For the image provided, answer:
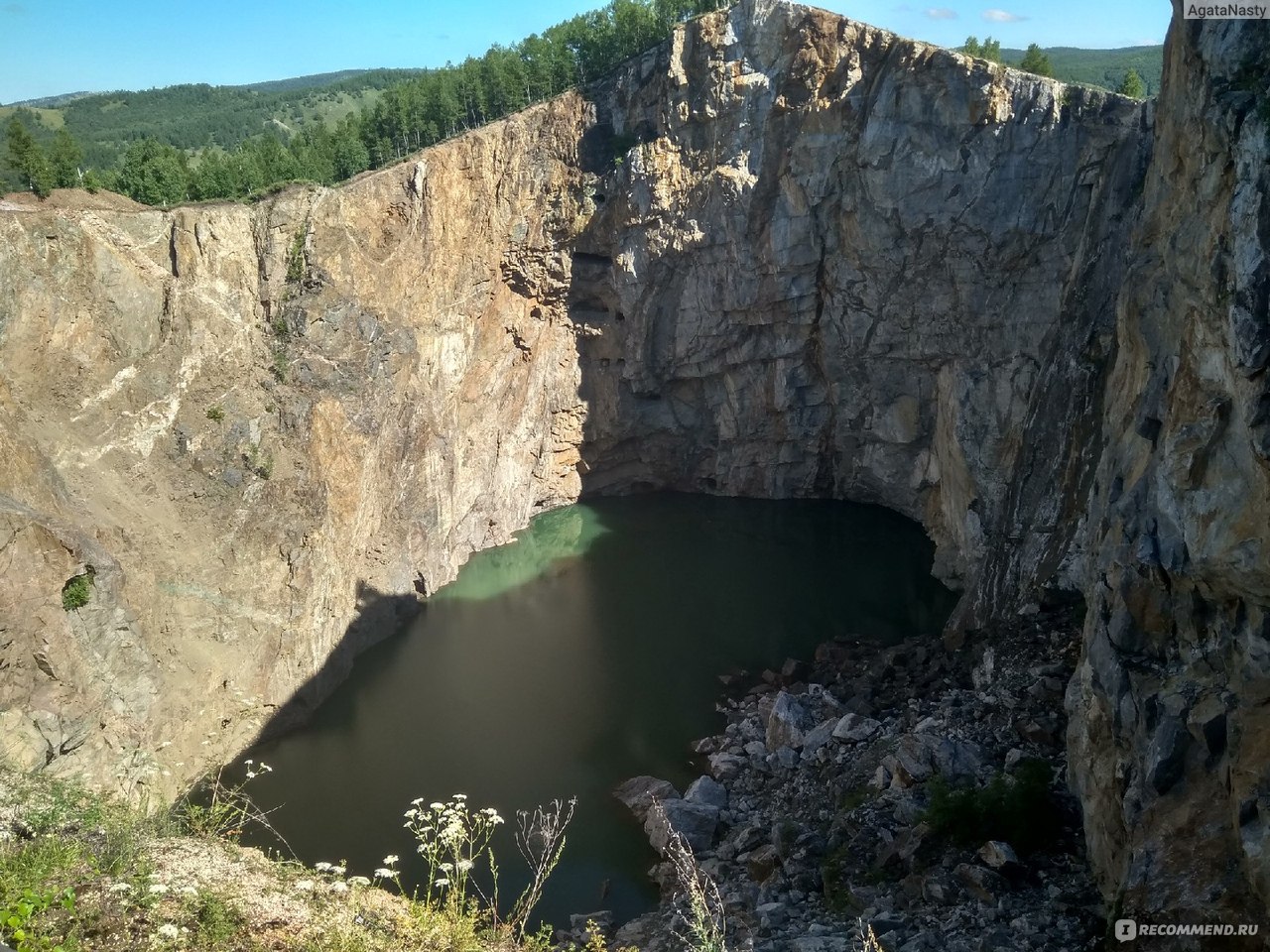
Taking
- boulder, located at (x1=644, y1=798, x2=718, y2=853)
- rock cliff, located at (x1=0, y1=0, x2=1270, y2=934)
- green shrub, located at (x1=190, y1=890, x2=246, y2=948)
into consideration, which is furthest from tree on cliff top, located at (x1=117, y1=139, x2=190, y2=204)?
green shrub, located at (x1=190, y1=890, x2=246, y2=948)

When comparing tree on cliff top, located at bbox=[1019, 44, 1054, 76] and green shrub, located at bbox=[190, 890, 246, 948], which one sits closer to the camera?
green shrub, located at bbox=[190, 890, 246, 948]

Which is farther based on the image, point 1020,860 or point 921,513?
point 921,513

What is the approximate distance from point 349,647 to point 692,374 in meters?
14.0

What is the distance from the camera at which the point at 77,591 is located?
1564 centimetres

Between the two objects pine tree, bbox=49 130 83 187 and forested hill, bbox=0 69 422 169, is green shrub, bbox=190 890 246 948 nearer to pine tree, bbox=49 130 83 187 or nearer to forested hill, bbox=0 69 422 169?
pine tree, bbox=49 130 83 187

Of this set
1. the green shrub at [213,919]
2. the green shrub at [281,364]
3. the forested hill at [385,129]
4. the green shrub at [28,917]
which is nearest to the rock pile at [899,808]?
the green shrub at [213,919]

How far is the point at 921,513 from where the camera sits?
28688mm

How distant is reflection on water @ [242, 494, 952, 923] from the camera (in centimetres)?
1664

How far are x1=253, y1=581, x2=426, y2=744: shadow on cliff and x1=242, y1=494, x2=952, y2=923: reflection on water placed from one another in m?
0.27

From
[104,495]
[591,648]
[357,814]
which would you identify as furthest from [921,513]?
[104,495]

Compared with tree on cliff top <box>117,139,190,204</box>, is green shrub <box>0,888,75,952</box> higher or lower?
lower

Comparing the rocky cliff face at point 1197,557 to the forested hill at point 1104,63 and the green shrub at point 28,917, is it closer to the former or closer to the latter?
the green shrub at point 28,917

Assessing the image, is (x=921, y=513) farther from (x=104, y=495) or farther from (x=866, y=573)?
(x=104, y=495)

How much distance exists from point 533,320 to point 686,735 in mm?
14989
